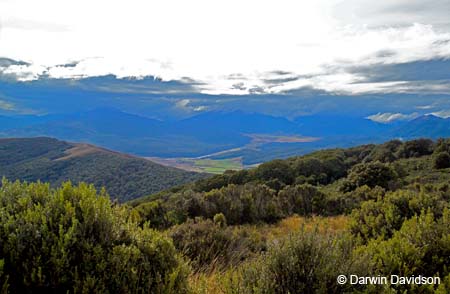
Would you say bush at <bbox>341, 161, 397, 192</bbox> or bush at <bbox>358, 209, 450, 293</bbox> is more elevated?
bush at <bbox>358, 209, 450, 293</bbox>

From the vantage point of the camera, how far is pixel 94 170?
146 m

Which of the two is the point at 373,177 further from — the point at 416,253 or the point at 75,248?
the point at 75,248

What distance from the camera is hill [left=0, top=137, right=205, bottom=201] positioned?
11962 centimetres

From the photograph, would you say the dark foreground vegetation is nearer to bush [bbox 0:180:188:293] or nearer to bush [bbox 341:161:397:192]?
bush [bbox 0:180:188:293]

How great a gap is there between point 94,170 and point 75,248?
493 feet

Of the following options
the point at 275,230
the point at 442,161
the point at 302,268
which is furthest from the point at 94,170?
the point at 302,268

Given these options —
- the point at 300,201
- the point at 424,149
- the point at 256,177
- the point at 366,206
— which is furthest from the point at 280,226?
the point at 424,149

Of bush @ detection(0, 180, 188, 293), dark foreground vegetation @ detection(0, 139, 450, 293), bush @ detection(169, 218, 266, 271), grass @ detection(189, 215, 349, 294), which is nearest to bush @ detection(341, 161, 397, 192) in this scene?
grass @ detection(189, 215, 349, 294)

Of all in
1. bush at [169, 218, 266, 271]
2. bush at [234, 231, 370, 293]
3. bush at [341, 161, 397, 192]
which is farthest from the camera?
bush at [341, 161, 397, 192]

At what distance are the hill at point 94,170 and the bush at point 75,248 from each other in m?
104

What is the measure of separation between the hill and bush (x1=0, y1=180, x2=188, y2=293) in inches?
4114

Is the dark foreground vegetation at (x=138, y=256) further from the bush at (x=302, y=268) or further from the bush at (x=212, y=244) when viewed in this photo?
the bush at (x=212, y=244)

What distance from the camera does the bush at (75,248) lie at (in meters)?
3.64

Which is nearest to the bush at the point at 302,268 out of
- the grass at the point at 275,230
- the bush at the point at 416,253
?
the grass at the point at 275,230
